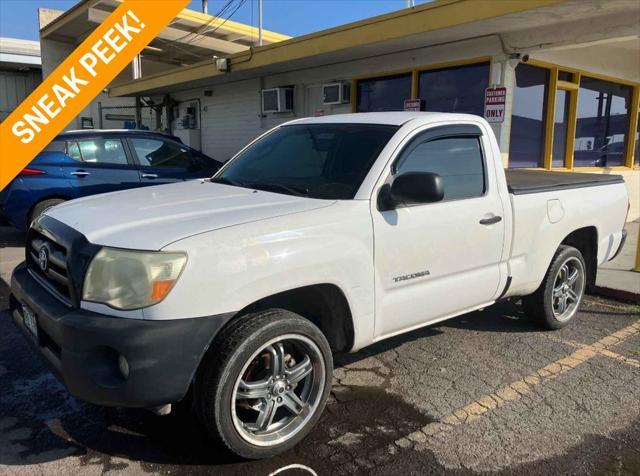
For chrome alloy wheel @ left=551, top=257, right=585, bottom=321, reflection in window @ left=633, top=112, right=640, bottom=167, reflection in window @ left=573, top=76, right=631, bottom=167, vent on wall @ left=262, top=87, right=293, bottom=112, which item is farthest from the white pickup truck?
reflection in window @ left=633, top=112, right=640, bottom=167

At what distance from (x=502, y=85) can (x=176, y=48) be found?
1456 cm

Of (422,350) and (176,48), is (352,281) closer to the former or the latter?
(422,350)

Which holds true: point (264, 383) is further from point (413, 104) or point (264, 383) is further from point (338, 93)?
point (338, 93)

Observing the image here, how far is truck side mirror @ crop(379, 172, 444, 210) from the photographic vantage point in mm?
3201

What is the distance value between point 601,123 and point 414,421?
9229 millimetres

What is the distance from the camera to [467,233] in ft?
12.4

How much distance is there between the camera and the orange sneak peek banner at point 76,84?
7.93 metres

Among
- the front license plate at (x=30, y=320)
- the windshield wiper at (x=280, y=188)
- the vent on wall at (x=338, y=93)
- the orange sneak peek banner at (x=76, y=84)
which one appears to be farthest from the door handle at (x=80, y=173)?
the front license plate at (x=30, y=320)

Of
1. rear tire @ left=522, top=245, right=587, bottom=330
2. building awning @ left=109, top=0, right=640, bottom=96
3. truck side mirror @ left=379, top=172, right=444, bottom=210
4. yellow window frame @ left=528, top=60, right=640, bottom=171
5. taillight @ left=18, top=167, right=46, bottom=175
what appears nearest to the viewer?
truck side mirror @ left=379, top=172, right=444, bottom=210

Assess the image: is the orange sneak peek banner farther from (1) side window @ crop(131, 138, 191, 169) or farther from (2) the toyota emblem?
(2) the toyota emblem

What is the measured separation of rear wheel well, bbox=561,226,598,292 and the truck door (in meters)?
1.52

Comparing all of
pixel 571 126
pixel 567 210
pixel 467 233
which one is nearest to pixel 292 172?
pixel 467 233

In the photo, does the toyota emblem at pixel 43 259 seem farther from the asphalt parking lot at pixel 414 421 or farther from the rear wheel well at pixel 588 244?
the rear wheel well at pixel 588 244

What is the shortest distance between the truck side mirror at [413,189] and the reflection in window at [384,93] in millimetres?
6461
